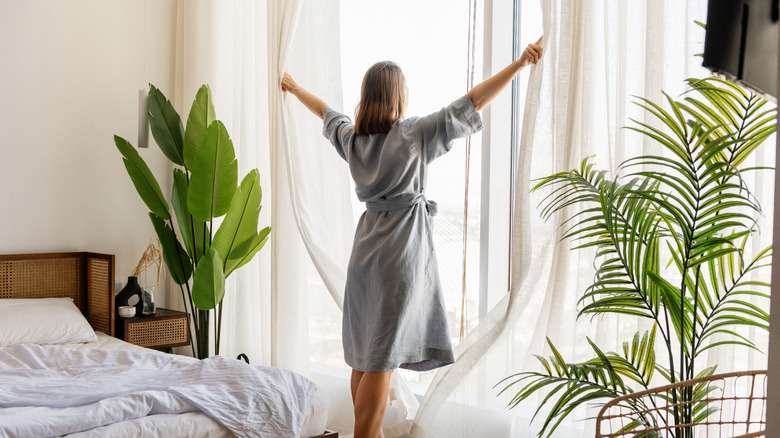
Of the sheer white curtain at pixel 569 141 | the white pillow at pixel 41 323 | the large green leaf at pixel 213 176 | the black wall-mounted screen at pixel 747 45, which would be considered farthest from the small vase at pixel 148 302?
the black wall-mounted screen at pixel 747 45

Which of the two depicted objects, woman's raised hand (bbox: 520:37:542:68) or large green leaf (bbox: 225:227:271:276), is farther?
large green leaf (bbox: 225:227:271:276)

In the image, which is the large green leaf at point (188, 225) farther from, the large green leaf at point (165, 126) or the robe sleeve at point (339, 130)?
the robe sleeve at point (339, 130)

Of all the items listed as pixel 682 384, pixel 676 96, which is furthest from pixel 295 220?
pixel 682 384

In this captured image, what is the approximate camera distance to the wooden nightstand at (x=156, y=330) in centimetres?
340

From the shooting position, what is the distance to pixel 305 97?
2846 mm

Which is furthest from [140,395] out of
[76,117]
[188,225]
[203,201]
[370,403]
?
[76,117]

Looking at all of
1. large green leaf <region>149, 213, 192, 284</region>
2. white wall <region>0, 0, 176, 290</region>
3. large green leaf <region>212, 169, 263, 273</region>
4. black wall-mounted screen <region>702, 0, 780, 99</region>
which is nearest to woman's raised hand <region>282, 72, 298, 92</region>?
large green leaf <region>212, 169, 263, 273</region>

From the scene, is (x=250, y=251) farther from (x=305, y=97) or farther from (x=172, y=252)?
(x=305, y=97)

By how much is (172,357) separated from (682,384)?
181cm

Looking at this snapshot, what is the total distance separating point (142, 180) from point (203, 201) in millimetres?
409

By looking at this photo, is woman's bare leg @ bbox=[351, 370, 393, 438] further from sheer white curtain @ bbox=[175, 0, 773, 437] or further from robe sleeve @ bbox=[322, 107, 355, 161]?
robe sleeve @ bbox=[322, 107, 355, 161]

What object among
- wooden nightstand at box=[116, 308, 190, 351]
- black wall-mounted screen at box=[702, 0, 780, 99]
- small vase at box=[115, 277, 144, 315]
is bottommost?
wooden nightstand at box=[116, 308, 190, 351]

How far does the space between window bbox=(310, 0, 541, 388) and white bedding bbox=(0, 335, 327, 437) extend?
0.91 metres

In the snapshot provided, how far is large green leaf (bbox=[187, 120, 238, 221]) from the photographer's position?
316cm
